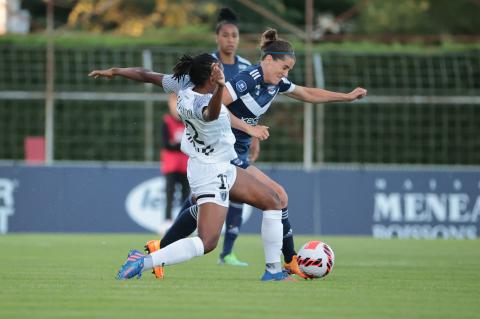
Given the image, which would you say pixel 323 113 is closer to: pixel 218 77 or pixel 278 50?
pixel 278 50

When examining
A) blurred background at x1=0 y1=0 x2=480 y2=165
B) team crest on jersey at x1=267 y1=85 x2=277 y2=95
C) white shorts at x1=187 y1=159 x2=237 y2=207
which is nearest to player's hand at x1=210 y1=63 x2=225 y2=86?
white shorts at x1=187 y1=159 x2=237 y2=207

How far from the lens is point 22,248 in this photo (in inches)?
607

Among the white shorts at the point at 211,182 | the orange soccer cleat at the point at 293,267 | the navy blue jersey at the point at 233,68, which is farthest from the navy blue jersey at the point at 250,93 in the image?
the navy blue jersey at the point at 233,68

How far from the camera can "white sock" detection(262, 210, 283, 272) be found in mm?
10180

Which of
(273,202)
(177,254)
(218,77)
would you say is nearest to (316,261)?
(273,202)

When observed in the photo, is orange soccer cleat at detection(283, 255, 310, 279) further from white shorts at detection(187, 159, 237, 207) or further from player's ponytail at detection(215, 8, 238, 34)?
player's ponytail at detection(215, 8, 238, 34)

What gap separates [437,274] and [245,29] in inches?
806

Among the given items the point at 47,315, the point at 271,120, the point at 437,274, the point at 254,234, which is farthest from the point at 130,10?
the point at 47,315

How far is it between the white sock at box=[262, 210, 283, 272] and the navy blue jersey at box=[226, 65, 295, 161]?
114cm

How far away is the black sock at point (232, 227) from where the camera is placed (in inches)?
507

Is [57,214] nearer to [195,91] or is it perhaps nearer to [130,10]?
[195,91]

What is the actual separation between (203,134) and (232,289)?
133 centimetres

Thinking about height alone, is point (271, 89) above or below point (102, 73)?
below

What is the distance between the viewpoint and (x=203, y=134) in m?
→ 9.88
